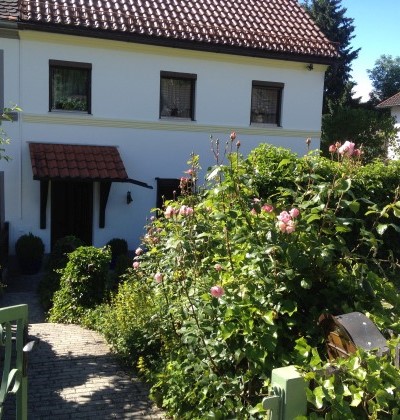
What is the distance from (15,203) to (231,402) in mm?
10362

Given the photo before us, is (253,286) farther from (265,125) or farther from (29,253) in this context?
(265,125)

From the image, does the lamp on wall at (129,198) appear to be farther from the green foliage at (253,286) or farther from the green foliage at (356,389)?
the green foliage at (356,389)

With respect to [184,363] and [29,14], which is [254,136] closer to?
[29,14]

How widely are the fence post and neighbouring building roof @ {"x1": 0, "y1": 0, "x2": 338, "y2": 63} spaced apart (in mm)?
11453

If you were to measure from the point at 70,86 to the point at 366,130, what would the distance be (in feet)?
52.8

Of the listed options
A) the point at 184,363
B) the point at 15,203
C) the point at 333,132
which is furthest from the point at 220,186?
the point at 333,132

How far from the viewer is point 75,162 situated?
1253cm

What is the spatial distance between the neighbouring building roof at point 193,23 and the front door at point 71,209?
379 centimetres

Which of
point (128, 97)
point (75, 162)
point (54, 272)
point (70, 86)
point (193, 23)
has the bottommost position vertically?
point (54, 272)

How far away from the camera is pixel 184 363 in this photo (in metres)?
4.21

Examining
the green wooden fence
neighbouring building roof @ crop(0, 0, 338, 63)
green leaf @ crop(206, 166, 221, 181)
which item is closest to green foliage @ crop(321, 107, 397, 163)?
neighbouring building roof @ crop(0, 0, 338, 63)

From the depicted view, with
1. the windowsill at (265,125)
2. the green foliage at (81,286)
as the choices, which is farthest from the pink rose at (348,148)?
the windowsill at (265,125)

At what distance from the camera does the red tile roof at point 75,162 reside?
12.1 meters

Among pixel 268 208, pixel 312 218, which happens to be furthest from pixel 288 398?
pixel 268 208
